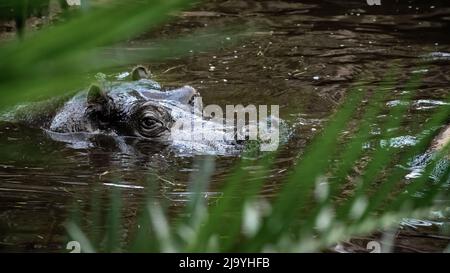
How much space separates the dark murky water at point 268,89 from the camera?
3.45 meters

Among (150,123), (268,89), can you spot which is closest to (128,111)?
(150,123)

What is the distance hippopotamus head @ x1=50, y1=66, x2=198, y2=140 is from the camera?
581 cm

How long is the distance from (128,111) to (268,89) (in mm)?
1598

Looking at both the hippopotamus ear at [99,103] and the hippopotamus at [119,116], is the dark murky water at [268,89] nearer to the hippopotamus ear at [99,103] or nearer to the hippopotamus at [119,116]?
the hippopotamus at [119,116]

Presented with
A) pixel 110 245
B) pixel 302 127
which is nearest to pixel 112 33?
pixel 110 245

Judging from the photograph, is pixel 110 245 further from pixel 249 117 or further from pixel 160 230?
pixel 249 117

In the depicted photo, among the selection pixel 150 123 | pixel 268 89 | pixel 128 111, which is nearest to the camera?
pixel 150 123

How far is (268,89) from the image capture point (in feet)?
23.0

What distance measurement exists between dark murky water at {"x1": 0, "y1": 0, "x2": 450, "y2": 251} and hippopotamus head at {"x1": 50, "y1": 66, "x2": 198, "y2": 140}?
0.35m

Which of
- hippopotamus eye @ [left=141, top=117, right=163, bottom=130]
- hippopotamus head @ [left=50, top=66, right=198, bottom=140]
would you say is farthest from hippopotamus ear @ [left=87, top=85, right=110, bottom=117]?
hippopotamus eye @ [left=141, top=117, right=163, bottom=130]

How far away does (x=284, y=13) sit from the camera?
10211 millimetres

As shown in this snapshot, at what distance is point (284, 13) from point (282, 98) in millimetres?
3800

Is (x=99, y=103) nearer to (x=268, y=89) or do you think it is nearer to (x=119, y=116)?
(x=119, y=116)

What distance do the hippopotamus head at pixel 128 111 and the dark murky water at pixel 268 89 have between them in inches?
13.6
